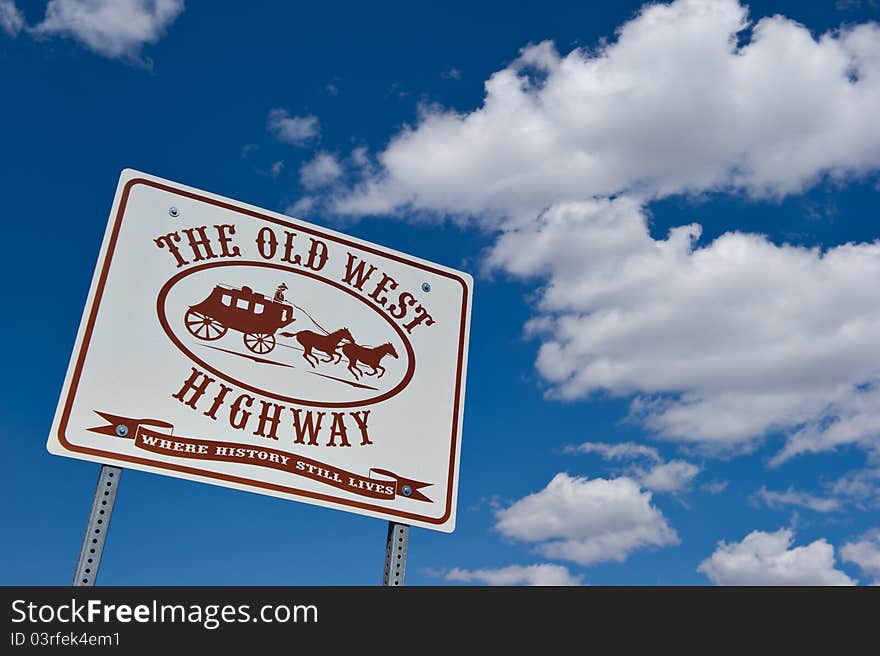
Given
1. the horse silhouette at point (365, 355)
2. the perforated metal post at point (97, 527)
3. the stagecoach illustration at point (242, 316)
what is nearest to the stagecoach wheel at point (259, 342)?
the stagecoach illustration at point (242, 316)

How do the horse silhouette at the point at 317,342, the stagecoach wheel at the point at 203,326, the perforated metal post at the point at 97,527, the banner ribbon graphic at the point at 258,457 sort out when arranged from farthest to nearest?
the horse silhouette at the point at 317,342 → the stagecoach wheel at the point at 203,326 → the banner ribbon graphic at the point at 258,457 → the perforated metal post at the point at 97,527

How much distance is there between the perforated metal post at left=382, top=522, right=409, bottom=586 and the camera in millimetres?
5102

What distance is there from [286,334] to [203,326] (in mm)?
555

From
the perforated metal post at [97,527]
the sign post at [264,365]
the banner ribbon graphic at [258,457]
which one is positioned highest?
the sign post at [264,365]

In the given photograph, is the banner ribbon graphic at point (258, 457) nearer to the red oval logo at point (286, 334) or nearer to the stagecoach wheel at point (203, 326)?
the red oval logo at point (286, 334)

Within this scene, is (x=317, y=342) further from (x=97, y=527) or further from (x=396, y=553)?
(x=97, y=527)

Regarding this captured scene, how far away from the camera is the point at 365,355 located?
5.62 m

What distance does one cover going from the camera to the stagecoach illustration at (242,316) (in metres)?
5.10

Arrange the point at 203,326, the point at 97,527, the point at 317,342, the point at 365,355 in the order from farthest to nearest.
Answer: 1. the point at 365,355
2. the point at 317,342
3. the point at 203,326
4. the point at 97,527

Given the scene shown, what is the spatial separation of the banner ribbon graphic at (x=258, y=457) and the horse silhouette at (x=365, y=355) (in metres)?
0.73

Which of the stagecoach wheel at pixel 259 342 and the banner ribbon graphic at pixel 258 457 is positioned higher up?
the stagecoach wheel at pixel 259 342

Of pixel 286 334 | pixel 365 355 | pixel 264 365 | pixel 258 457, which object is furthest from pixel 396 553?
pixel 286 334
